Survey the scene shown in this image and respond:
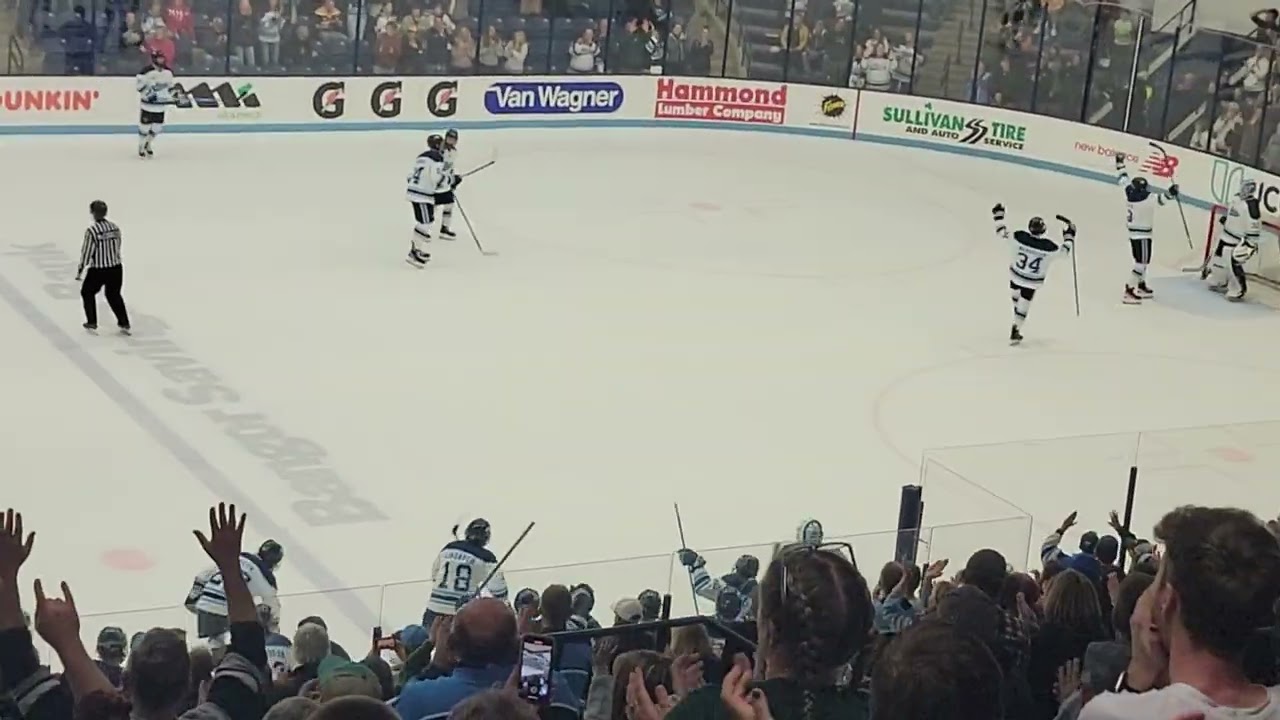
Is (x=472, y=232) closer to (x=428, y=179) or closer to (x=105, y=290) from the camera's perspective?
(x=428, y=179)

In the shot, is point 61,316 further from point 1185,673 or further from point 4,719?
point 1185,673

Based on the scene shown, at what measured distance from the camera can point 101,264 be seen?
43.5 ft

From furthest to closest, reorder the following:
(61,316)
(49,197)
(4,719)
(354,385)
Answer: (49,197) → (61,316) → (354,385) → (4,719)

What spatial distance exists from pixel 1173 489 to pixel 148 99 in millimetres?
12296

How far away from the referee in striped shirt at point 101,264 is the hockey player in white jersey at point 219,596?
5.69 m

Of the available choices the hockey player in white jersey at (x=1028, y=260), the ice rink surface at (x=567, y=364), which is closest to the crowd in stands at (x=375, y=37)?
the ice rink surface at (x=567, y=364)

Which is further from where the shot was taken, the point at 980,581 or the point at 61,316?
the point at 61,316

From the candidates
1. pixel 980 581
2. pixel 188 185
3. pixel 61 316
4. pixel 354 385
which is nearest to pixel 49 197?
pixel 188 185

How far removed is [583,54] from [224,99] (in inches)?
174

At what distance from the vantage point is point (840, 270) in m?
17.5

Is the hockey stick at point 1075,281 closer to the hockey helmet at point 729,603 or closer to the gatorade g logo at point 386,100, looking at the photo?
the gatorade g logo at point 386,100

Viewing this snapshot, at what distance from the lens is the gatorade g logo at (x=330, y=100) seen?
21297 mm

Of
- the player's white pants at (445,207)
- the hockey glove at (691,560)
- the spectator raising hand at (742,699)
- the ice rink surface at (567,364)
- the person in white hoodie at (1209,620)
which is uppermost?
the person in white hoodie at (1209,620)

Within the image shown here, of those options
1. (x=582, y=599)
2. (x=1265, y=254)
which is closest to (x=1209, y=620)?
(x=582, y=599)
